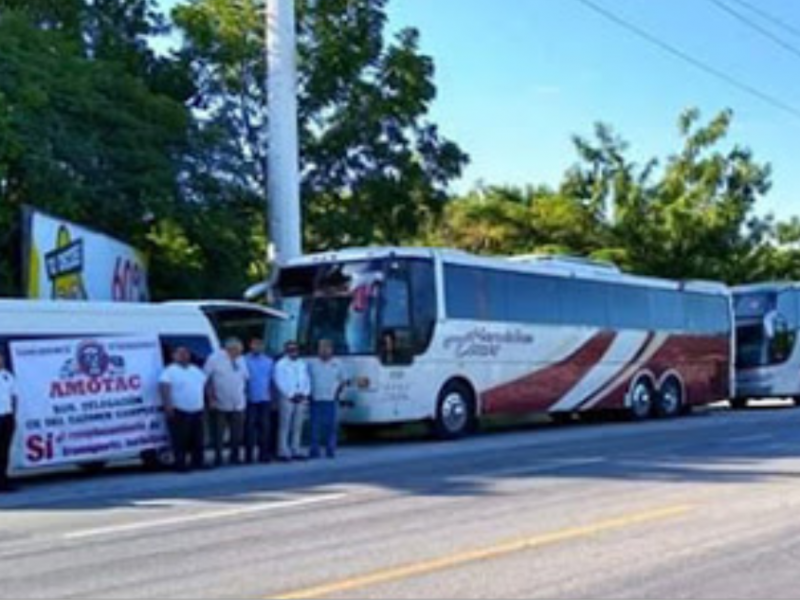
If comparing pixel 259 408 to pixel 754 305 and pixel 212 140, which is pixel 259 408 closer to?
pixel 212 140

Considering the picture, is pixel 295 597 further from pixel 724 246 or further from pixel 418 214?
pixel 724 246

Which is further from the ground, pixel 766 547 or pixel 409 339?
pixel 409 339

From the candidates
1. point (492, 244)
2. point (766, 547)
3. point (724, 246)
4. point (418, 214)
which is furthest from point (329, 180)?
point (766, 547)

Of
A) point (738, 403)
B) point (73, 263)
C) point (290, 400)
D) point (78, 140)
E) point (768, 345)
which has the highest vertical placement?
point (78, 140)

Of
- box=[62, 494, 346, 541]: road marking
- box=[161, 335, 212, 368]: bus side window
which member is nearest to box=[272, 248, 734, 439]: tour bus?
box=[161, 335, 212, 368]: bus side window

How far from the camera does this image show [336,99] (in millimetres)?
35375

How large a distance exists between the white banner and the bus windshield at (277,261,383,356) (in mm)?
4986

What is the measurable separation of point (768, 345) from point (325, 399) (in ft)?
67.0

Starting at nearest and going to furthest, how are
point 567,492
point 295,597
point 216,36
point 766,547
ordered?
point 295,597, point 766,547, point 567,492, point 216,36

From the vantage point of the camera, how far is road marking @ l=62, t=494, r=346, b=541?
12.0m

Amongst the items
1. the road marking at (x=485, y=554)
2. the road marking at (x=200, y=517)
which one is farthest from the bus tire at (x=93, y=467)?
the road marking at (x=485, y=554)

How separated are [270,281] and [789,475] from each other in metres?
12.1

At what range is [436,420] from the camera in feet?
81.1

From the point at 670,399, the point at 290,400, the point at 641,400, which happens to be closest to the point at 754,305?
the point at 670,399
